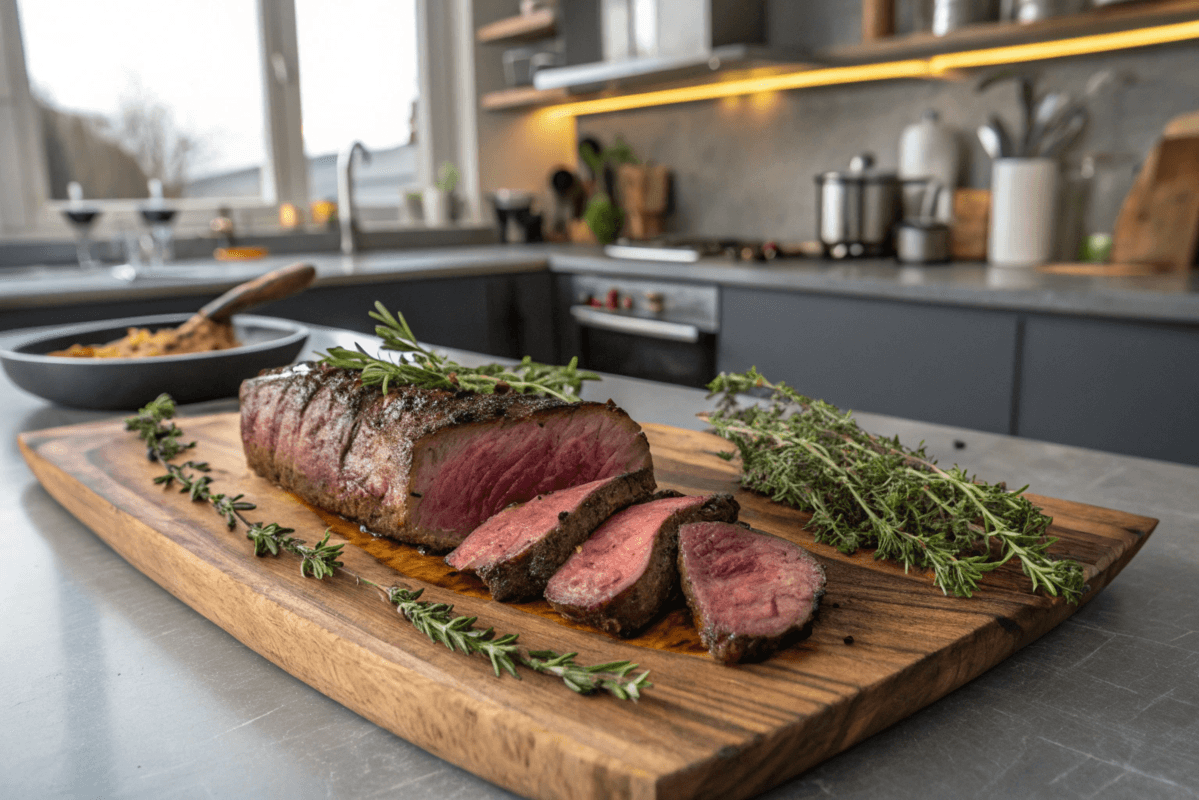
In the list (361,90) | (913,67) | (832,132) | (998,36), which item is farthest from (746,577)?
(361,90)

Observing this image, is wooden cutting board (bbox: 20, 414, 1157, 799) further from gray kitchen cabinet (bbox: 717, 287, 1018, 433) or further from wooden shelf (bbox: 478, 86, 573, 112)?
wooden shelf (bbox: 478, 86, 573, 112)

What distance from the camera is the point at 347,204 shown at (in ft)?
14.1

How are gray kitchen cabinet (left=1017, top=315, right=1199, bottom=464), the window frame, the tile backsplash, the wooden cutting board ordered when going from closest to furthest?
the wooden cutting board < gray kitchen cabinet (left=1017, top=315, right=1199, bottom=464) < the tile backsplash < the window frame

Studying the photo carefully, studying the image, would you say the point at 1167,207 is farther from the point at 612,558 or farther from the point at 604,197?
the point at 612,558

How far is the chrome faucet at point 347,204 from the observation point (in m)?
4.14

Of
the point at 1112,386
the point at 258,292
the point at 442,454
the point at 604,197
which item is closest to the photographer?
the point at 442,454

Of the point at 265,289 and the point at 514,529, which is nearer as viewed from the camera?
the point at 514,529

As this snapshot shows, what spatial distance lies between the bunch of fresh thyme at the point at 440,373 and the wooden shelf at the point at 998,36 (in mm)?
2423

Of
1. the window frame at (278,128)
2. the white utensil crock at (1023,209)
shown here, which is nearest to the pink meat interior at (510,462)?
the white utensil crock at (1023,209)

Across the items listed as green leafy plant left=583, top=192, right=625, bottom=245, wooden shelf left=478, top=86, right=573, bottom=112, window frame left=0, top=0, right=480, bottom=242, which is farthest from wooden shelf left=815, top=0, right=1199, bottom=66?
window frame left=0, top=0, right=480, bottom=242

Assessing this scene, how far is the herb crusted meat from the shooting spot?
87cm

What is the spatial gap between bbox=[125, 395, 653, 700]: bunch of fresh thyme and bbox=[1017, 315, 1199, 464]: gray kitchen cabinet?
6.80 feet

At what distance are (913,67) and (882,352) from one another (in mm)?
1392

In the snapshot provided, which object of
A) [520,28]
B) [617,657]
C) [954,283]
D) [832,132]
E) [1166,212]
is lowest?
[617,657]
